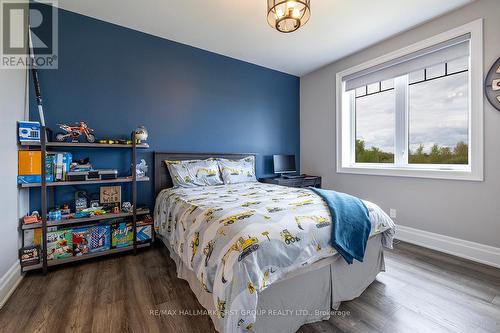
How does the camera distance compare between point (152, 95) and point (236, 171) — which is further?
point (236, 171)

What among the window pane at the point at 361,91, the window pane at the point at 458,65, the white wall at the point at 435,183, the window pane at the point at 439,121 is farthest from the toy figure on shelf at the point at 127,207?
the window pane at the point at 458,65

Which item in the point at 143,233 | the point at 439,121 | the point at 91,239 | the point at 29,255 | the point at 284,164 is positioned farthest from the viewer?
the point at 284,164

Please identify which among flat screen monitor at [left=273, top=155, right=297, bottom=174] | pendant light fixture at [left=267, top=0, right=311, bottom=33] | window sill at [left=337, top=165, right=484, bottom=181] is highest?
pendant light fixture at [left=267, top=0, right=311, bottom=33]

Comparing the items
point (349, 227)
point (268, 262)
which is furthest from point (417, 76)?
point (268, 262)

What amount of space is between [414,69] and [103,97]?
12.3ft

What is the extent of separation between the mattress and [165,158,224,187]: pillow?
0.91 m

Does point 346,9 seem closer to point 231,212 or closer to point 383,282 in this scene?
point 231,212

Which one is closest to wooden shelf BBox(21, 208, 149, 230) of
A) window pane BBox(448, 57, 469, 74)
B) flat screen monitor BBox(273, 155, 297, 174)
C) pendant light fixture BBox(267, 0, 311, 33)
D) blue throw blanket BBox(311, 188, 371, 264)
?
blue throw blanket BBox(311, 188, 371, 264)

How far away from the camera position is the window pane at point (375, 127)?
3.07m

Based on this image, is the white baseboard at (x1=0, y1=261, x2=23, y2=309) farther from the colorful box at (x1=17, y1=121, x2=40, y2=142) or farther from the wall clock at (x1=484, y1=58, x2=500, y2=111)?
the wall clock at (x1=484, y1=58, x2=500, y2=111)

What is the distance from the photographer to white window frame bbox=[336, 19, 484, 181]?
2209 mm

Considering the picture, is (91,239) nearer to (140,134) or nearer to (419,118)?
(140,134)

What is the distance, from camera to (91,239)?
2211 millimetres

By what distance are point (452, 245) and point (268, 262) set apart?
8.09 feet
